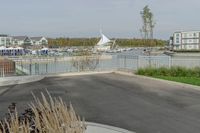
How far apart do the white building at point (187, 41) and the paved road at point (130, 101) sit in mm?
88302

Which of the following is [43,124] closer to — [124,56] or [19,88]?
[19,88]

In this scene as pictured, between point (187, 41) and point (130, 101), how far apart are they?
95360 mm

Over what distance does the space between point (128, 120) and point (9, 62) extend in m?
14.7

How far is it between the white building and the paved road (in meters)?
88.3

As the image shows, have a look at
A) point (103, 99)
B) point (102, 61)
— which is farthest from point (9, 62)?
point (103, 99)

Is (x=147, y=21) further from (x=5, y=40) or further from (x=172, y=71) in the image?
(x=5, y=40)

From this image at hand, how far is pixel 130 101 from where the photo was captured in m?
10.2

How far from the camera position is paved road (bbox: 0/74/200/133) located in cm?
739

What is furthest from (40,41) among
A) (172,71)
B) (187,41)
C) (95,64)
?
(172,71)

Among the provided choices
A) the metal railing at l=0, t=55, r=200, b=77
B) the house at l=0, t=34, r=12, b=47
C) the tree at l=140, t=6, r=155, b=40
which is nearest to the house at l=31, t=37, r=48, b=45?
the house at l=0, t=34, r=12, b=47

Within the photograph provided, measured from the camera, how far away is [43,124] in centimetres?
432

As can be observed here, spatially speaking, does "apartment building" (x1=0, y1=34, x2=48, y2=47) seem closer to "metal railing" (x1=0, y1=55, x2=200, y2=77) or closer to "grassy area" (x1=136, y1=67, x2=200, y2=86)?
"metal railing" (x1=0, y1=55, x2=200, y2=77)

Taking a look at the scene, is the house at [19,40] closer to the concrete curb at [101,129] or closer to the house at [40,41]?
the house at [40,41]

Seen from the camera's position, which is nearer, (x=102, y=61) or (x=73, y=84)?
(x=73, y=84)
